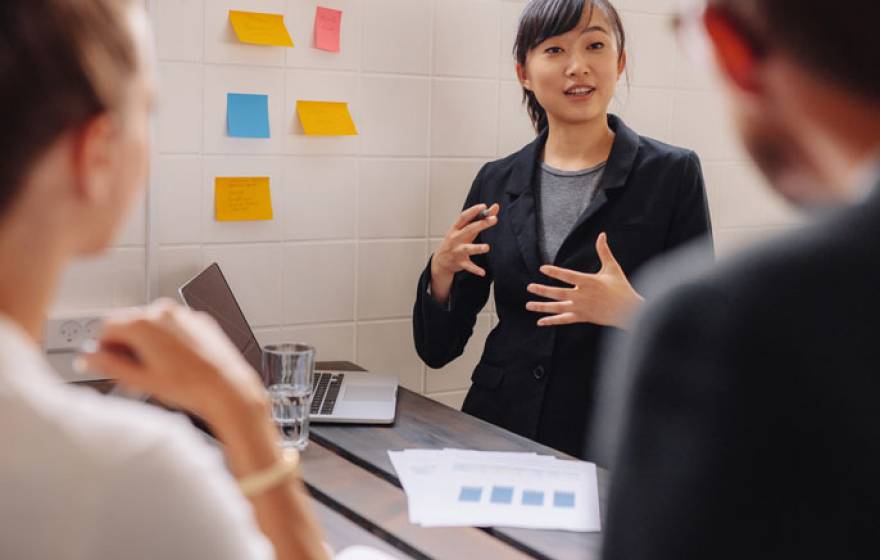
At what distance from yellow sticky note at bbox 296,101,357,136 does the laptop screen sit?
470 millimetres

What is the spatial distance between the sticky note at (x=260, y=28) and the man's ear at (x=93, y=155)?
1716mm

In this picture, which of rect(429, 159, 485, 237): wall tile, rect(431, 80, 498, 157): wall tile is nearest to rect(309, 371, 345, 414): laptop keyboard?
rect(429, 159, 485, 237): wall tile

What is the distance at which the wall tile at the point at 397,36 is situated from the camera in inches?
98.3

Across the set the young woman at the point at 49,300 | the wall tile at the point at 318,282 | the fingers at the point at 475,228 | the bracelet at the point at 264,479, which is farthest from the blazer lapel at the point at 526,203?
the young woman at the point at 49,300

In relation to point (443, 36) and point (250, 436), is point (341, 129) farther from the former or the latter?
point (250, 436)

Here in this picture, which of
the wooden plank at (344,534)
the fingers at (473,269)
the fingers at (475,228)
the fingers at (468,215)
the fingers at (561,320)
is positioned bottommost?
the wooden plank at (344,534)

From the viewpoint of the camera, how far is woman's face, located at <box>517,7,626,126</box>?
228cm

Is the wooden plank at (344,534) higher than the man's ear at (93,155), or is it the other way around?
the man's ear at (93,155)

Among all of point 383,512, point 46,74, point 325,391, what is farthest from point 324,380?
point 46,74

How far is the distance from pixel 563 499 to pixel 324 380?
0.78m

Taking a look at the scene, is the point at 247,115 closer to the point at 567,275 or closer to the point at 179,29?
the point at 179,29

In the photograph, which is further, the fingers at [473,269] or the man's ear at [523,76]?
the man's ear at [523,76]

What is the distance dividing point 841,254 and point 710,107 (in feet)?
8.71

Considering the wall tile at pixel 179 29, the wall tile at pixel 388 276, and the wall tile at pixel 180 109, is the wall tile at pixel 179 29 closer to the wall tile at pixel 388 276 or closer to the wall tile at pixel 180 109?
the wall tile at pixel 180 109
